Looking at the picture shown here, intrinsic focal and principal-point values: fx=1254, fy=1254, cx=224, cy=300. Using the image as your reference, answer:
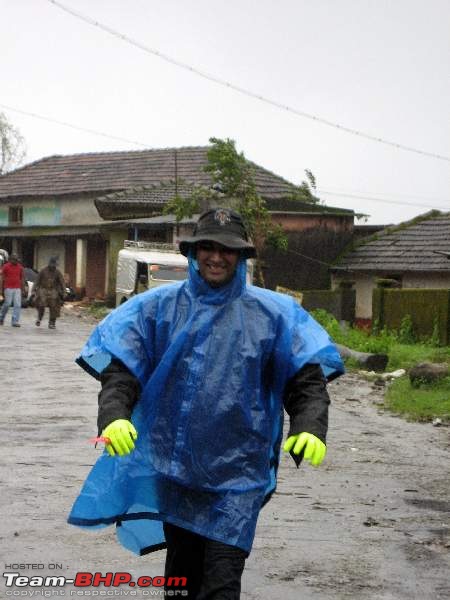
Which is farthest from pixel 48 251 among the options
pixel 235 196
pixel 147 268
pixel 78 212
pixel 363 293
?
pixel 147 268

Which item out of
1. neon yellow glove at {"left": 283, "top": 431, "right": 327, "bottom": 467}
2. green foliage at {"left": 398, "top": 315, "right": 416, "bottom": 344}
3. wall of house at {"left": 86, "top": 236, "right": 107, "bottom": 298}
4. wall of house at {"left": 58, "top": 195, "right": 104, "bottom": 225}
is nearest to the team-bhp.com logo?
neon yellow glove at {"left": 283, "top": 431, "right": 327, "bottom": 467}

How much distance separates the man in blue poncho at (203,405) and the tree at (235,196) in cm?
3291

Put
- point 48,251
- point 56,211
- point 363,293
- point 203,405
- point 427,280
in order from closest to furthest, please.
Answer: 1. point 203,405
2. point 427,280
3. point 363,293
4. point 48,251
5. point 56,211

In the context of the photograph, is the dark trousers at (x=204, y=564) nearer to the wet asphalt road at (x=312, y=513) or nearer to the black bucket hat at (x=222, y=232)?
the black bucket hat at (x=222, y=232)

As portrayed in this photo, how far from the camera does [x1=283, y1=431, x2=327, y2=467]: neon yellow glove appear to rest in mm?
4801

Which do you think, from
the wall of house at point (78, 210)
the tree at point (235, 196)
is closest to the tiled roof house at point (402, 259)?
the tree at point (235, 196)

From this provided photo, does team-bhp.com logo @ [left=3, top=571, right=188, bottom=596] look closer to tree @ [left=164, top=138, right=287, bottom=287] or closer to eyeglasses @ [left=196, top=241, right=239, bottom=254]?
eyeglasses @ [left=196, top=241, right=239, bottom=254]

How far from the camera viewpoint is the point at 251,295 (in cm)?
508

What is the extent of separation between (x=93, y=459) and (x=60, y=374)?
814 cm

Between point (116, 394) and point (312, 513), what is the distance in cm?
380

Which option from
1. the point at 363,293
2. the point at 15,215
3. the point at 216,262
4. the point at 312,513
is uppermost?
the point at 216,262

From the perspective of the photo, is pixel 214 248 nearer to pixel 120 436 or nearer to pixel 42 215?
pixel 120 436

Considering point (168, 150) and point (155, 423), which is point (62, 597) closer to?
point (155, 423)

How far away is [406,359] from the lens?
76.3 ft
